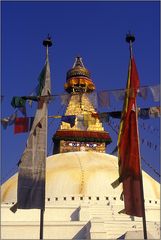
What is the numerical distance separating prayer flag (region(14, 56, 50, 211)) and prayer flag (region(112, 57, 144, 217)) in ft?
6.96

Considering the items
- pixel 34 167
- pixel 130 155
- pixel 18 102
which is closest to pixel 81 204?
pixel 18 102

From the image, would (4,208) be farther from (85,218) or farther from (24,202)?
(24,202)

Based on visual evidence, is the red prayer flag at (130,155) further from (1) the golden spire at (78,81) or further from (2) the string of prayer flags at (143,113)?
(1) the golden spire at (78,81)

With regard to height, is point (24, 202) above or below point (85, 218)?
above

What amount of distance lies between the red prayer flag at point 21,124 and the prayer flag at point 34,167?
47cm

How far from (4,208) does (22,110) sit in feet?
26.9

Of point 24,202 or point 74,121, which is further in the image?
point 74,121

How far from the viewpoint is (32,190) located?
11297 mm

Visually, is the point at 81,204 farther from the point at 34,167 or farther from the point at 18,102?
the point at 34,167

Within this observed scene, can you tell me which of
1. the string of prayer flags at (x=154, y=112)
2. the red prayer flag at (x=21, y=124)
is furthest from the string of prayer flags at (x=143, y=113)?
the red prayer flag at (x=21, y=124)

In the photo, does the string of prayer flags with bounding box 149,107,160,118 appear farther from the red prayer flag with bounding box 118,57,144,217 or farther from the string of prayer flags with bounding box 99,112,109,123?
the string of prayer flags with bounding box 99,112,109,123

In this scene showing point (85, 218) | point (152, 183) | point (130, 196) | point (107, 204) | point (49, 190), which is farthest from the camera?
point (152, 183)

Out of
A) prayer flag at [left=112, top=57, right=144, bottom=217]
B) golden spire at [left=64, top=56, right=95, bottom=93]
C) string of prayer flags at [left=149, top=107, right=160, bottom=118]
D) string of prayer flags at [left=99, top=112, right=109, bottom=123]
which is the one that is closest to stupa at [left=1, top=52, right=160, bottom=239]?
string of prayer flags at [left=99, top=112, right=109, bottom=123]

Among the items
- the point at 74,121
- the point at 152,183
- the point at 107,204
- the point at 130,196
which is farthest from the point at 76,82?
the point at 130,196
